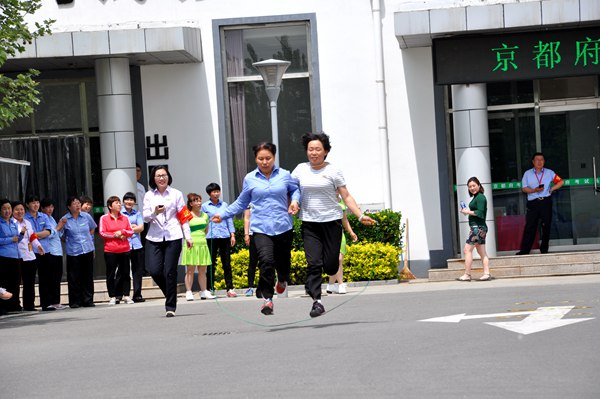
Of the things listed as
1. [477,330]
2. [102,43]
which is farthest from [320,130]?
[477,330]

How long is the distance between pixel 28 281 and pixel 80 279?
2.83ft

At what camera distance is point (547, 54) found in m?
22.7

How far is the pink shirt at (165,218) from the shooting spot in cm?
1591

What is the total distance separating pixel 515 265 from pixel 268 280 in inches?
356

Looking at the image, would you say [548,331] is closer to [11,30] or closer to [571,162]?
[11,30]

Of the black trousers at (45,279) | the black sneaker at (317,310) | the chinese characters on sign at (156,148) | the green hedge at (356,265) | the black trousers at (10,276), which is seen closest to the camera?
the black sneaker at (317,310)

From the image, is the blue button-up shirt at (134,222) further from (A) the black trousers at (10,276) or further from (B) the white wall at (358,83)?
(B) the white wall at (358,83)

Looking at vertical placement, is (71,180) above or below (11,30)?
below

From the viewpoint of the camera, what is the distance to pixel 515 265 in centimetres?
2172

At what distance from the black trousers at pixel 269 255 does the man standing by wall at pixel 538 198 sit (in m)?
9.83

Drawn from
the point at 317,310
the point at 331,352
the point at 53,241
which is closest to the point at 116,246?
the point at 53,241

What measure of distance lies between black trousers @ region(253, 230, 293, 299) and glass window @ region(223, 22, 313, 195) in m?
10.6

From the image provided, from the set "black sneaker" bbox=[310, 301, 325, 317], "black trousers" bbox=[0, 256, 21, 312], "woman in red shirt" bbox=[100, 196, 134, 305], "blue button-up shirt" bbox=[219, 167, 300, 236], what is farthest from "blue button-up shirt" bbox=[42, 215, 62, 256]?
"black sneaker" bbox=[310, 301, 325, 317]


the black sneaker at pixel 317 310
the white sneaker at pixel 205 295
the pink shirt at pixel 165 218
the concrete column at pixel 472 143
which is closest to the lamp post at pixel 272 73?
the white sneaker at pixel 205 295
